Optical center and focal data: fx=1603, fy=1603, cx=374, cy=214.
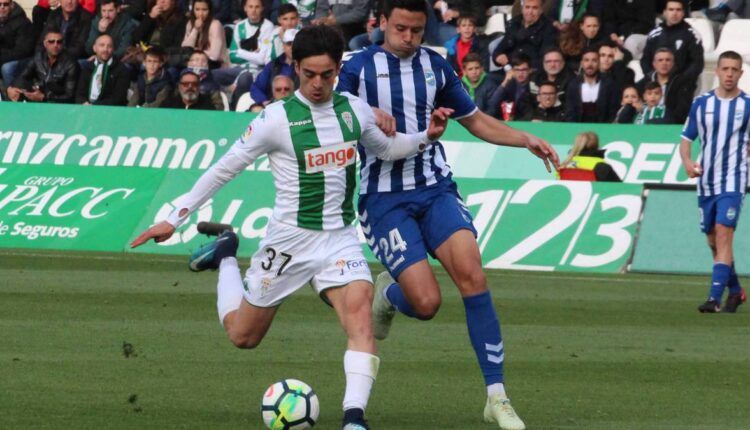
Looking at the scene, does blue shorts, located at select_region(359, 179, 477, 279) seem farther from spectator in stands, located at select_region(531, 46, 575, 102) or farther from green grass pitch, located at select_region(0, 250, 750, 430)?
spectator in stands, located at select_region(531, 46, 575, 102)

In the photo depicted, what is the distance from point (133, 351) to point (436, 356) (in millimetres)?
1893

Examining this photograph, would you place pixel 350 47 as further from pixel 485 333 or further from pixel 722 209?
pixel 485 333

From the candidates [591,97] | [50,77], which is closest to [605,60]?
[591,97]

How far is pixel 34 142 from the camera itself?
64.0 ft

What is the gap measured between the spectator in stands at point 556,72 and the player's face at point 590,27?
2.30 feet

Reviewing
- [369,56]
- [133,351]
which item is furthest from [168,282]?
[369,56]

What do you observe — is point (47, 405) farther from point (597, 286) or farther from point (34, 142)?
point (34, 142)

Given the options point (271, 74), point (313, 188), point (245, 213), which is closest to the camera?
point (313, 188)

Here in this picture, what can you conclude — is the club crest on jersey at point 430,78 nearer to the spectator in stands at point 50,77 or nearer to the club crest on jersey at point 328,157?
the club crest on jersey at point 328,157

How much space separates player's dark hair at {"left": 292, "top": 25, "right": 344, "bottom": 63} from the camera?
709 cm

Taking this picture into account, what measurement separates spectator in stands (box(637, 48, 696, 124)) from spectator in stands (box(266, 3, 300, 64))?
4.99 metres

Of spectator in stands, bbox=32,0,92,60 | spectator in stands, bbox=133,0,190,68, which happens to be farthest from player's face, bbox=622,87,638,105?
spectator in stands, bbox=32,0,92,60

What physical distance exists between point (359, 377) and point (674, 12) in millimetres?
13796

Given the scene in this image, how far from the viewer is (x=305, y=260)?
24.0 feet
